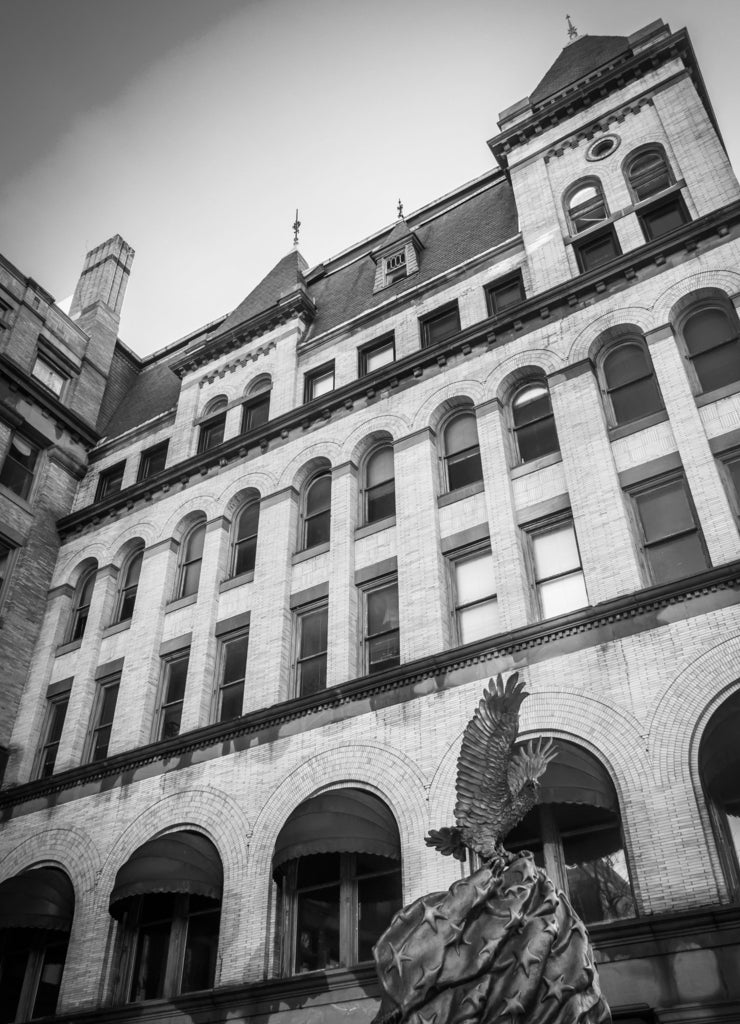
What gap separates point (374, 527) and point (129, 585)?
8.43 metres

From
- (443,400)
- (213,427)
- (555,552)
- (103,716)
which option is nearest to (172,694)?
(103,716)

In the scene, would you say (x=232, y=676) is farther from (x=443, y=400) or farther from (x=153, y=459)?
(x=153, y=459)

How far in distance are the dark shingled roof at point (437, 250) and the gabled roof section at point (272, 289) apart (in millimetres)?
1003

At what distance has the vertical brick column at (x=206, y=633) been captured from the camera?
20.8m

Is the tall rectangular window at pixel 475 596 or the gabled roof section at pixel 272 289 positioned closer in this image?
the tall rectangular window at pixel 475 596

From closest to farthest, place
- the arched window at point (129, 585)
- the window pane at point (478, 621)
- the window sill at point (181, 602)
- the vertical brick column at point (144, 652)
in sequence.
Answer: the window pane at point (478, 621) → the vertical brick column at point (144, 652) → the window sill at point (181, 602) → the arched window at point (129, 585)

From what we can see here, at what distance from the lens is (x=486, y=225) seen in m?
27.8

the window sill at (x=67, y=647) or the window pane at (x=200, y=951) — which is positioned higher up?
the window sill at (x=67, y=647)

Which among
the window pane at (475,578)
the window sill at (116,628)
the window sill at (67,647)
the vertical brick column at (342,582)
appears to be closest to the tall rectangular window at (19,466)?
the window sill at (67,647)

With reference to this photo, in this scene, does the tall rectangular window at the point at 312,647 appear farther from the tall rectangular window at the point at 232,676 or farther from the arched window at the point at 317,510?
the arched window at the point at 317,510

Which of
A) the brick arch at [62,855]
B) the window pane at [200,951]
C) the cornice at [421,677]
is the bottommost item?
the window pane at [200,951]

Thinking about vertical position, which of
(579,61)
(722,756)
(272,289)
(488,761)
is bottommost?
(488,761)

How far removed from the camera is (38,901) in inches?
738

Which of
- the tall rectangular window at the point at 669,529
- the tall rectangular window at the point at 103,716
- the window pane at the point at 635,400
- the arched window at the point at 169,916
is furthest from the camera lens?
the tall rectangular window at the point at 103,716
